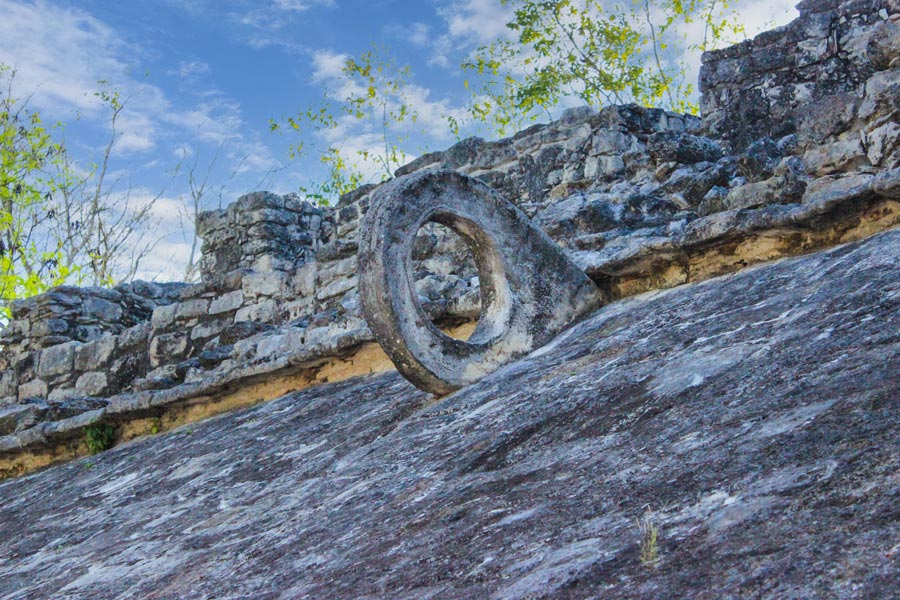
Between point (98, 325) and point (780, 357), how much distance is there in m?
6.96

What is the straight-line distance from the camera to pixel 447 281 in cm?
531

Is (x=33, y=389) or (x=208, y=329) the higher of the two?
(x=208, y=329)

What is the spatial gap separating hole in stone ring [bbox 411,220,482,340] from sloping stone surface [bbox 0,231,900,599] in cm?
42

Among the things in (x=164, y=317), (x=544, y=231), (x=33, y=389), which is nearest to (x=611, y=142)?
(x=544, y=231)

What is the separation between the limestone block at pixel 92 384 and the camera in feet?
24.2

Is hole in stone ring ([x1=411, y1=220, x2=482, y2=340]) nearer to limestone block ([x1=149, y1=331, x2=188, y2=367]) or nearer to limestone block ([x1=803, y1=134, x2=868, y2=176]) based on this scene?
limestone block ([x1=803, y1=134, x2=868, y2=176])

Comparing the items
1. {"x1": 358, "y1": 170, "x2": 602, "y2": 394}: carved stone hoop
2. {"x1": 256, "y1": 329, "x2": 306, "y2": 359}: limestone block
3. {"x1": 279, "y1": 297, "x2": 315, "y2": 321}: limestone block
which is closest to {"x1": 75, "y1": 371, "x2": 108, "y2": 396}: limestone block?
{"x1": 279, "y1": 297, "x2": 315, "y2": 321}: limestone block

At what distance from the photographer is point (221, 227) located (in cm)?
814

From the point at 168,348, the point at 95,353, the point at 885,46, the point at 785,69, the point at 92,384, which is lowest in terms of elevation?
the point at 92,384

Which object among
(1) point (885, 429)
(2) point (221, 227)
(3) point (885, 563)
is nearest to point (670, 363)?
(1) point (885, 429)

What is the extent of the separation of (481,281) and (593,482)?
1.93 m

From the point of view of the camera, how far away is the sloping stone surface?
146 centimetres

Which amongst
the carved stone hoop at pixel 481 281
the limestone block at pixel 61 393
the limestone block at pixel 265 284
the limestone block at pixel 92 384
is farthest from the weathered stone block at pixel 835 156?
the limestone block at pixel 61 393

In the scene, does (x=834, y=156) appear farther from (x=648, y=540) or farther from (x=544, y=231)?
(x=648, y=540)
